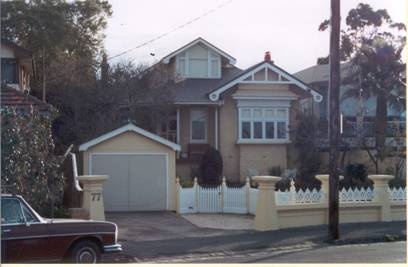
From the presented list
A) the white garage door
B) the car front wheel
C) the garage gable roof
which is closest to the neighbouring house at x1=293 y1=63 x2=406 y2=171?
the garage gable roof

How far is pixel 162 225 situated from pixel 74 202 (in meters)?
2.45

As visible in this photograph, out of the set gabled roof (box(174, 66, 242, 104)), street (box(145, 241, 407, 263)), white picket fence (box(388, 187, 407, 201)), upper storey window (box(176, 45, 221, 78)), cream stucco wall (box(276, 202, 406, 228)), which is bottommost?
street (box(145, 241, 407, 263))

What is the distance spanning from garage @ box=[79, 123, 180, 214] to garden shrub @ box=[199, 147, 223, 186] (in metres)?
4.88

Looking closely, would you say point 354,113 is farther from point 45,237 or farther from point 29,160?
point 45,237

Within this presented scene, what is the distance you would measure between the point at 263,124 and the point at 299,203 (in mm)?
11135

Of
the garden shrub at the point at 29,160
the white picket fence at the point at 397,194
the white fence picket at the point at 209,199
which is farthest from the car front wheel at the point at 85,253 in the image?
the white picket fence at the point at 397,194

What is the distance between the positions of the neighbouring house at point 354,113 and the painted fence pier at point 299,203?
701 centimetres

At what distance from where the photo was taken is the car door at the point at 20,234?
36.2 feet

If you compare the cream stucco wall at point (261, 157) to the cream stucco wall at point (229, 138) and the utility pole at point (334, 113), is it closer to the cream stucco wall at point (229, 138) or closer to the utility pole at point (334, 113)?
the cream stucco wall at point (229, 138)

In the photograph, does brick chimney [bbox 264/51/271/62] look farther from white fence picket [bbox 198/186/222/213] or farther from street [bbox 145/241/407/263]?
street [bbox 145/241/407/263]

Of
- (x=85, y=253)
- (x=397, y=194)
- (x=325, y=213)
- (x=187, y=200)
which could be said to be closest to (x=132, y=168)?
(x=187, y=200)

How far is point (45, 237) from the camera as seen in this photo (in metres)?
11.4

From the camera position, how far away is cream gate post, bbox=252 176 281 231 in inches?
734

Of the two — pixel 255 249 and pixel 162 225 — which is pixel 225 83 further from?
pixel 255 249
